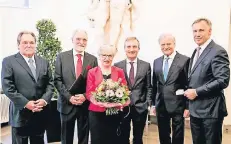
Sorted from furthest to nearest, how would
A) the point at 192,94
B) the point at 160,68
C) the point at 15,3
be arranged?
1. the point at 15,3
2. the point at 160,68
3. the point at 192,94

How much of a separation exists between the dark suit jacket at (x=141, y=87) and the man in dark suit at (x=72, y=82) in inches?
18.8

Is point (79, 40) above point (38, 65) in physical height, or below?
above

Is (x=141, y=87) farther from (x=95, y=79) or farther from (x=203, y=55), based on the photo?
(x=203, y=55)

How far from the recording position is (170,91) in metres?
3.11

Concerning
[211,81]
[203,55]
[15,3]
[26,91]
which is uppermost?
[15,3]

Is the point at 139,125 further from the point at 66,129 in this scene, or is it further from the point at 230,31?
the point at 230,31

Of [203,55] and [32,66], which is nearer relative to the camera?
[203,55]

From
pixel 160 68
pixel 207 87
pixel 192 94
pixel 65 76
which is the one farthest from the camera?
pixel 160 68

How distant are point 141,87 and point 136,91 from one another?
0.27 ft

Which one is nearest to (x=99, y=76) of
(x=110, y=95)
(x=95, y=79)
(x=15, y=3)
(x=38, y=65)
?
(x=95, y=79)

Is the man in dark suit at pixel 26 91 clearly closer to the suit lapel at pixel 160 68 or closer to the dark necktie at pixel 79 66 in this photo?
the dark necktie at pixel 79 66

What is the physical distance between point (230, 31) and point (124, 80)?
3.01 m

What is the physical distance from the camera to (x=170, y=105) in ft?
10.2

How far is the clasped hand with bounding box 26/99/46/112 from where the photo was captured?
2775 millimetres
